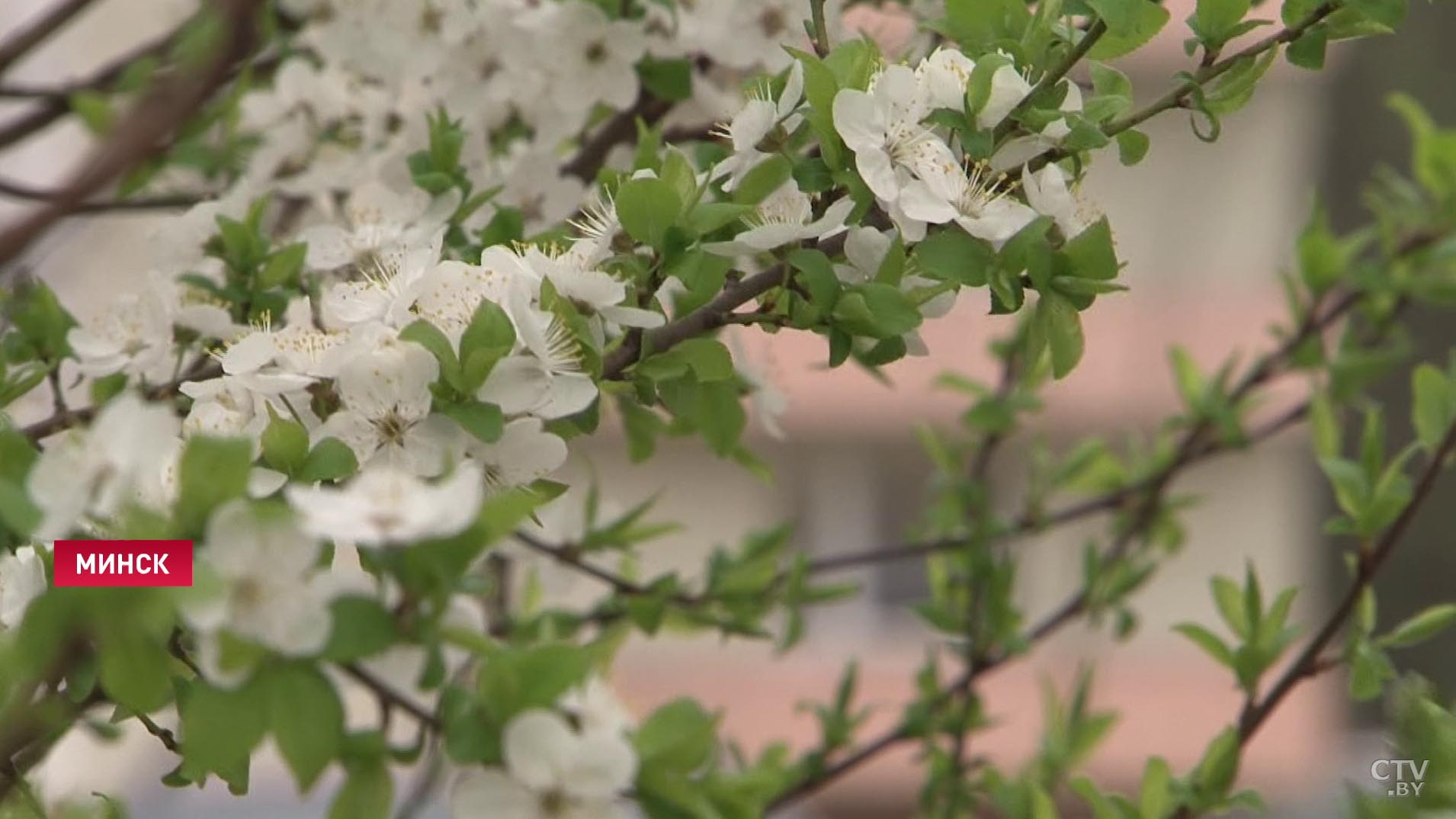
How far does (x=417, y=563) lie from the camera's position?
0.93ft

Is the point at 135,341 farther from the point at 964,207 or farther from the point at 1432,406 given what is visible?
the point at 1432,406

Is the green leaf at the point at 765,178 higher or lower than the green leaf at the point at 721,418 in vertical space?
higher

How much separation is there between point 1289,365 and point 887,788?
6.20 ft

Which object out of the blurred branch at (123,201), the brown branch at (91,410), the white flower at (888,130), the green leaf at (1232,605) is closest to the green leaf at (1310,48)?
the white flower at (888,130)

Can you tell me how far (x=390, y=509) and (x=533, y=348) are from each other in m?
0.09

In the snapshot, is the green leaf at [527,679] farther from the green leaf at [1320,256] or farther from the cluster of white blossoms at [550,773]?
the green leaf at [1320,256]

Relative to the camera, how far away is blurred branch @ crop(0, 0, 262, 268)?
9.0 inches

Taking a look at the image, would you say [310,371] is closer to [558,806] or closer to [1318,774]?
[558,806]

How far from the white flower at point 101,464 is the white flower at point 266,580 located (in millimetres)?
27

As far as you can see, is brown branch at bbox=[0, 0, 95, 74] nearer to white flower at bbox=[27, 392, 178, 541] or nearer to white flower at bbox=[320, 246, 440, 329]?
white flower at bbox=[320, 246, 440, 329]

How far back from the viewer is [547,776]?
0.97 feet

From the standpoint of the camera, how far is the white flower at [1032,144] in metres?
0.39

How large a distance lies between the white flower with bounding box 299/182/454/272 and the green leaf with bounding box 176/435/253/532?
0.65 ft

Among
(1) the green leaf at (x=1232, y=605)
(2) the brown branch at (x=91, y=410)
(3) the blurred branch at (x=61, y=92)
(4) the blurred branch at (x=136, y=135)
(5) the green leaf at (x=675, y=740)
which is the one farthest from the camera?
(3) the blurred branch at (x=61, y=92)
